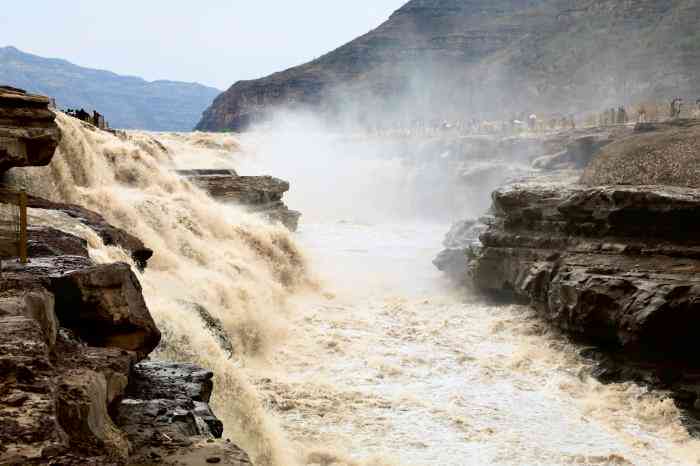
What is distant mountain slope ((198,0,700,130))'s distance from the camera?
182 ft

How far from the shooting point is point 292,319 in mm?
12133

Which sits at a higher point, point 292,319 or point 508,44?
point 508,44

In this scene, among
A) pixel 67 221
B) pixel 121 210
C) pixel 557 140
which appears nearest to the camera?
pixel 67 221

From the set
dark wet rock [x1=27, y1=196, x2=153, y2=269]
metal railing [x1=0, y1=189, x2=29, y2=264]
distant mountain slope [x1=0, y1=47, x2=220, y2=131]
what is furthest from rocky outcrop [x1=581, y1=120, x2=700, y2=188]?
distant mountain slope [x1=0, y1=47, x2=220, y2=131]

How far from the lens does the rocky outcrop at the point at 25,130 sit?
6.52m

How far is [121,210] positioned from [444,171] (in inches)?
798

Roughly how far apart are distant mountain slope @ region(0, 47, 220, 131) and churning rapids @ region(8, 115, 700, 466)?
5303 inches

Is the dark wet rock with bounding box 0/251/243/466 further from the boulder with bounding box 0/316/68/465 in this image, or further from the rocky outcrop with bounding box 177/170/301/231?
the rocky outcrop with bounding box 177/170/301/231

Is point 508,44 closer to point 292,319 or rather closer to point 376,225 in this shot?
point 376,225

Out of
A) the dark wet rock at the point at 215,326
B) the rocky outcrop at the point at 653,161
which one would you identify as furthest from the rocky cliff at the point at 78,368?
the rocky outcrop at the point at 653,161

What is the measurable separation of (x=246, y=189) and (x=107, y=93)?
16263cm

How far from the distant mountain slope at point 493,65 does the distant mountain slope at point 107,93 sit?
2776 inches

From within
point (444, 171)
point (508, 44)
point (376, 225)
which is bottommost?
point (376, 225)

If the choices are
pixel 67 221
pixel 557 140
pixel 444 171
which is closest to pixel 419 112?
pixel 444 171
